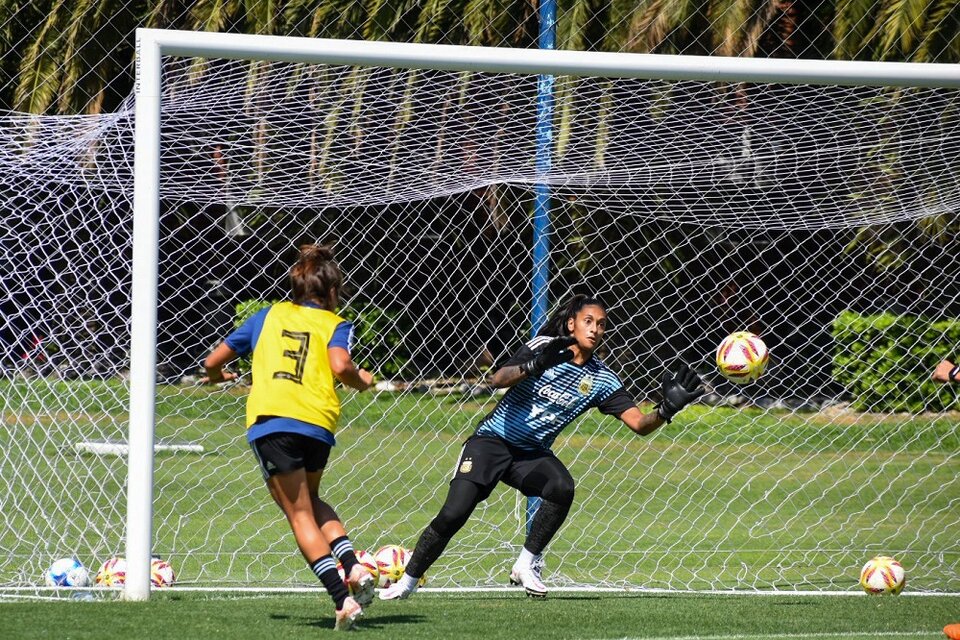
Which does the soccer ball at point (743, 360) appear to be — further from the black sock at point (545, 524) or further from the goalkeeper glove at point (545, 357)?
the black sock at point (545, 524)

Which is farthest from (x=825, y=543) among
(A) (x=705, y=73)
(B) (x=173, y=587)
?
(B) (x=173, y=587)

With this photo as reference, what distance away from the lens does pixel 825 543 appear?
855 centimetres

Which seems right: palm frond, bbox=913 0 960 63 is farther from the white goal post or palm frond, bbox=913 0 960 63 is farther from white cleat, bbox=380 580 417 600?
white cleat, bbox=380 580 417 600

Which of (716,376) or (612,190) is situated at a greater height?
(612,190)

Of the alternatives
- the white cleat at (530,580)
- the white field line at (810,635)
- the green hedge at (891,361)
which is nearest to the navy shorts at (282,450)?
the white field line at (810,635)

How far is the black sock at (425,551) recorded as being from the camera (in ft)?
19.4

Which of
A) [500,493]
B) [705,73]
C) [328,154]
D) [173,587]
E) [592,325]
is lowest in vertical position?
[500,493]

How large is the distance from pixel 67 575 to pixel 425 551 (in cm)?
174

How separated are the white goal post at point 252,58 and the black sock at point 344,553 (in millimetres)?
1033

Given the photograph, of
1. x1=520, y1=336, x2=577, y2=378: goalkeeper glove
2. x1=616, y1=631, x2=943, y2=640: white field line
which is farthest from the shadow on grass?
x1=520, y1=336, x2=577, y2=378: goalkeeper glove

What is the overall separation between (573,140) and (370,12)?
5.11 metres

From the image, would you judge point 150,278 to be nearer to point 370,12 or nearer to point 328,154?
point 328,154

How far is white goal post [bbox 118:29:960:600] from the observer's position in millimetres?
5570

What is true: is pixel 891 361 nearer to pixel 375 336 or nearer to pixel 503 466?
pixel 375 336
